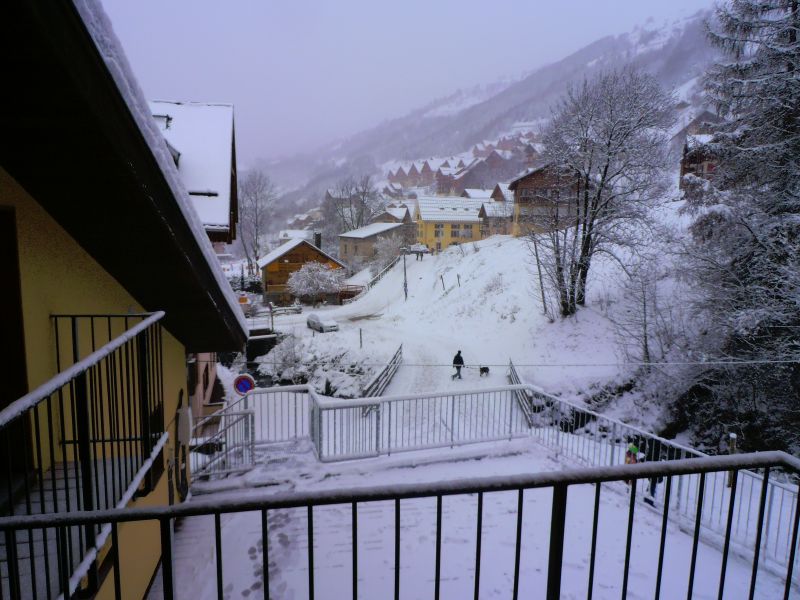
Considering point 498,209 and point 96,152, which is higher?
point 498,209

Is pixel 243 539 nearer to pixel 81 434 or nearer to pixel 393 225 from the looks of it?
pixel 81 434

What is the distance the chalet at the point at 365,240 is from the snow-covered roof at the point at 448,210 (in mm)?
3122

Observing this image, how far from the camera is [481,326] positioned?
25375 mm

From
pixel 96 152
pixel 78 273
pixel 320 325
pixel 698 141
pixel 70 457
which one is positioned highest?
pixel 698 141

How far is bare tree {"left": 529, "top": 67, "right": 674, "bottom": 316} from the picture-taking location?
63.3 feet

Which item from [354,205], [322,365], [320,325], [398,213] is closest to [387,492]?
[322,365]

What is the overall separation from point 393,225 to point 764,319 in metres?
43.1

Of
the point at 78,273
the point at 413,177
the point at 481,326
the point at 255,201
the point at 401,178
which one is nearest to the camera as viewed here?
the point at 78,273

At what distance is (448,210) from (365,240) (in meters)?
9.93

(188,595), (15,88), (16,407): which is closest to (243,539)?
(188,595)

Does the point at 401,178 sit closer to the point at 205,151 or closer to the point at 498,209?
the point at 498,209

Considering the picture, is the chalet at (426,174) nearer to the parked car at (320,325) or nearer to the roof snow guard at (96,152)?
the parked car at (320,325)

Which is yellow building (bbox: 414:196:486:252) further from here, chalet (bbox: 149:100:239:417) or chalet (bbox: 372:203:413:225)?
chalet (bbox: 149:100:239:417)

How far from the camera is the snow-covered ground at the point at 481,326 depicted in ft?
61.9
